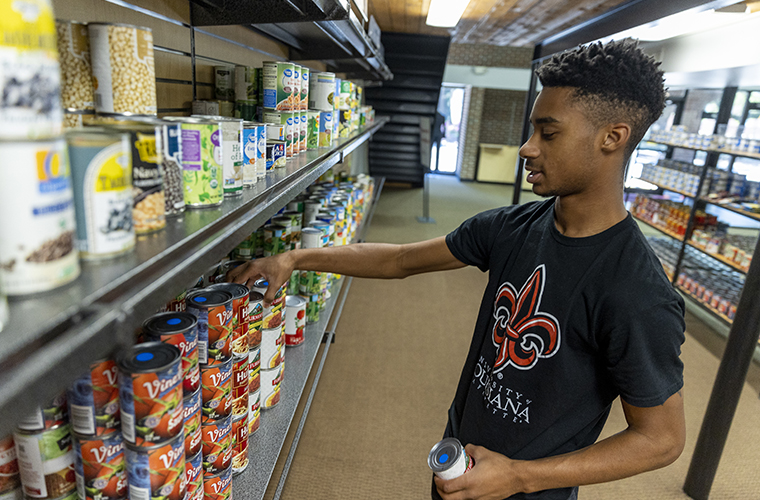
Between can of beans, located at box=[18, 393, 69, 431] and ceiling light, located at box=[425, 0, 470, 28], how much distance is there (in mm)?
3759

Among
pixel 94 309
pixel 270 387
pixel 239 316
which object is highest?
pixel 94 309

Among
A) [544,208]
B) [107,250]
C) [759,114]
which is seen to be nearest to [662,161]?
[759,114]

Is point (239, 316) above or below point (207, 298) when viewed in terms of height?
below

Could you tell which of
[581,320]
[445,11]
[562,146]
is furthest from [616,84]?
[445,11]

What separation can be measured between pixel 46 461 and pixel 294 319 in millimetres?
1317

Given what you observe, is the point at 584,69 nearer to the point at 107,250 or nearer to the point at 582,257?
the point at 582,257

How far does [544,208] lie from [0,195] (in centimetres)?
128

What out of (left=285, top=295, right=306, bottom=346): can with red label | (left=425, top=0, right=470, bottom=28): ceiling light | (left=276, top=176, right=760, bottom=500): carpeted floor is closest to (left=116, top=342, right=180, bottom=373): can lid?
(left=285, top=295, right=306, bottom=346): can with red label

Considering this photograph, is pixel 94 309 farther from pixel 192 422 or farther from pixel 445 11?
pixel 445 11

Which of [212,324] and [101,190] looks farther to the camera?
[212,324]

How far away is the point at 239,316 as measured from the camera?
1260 millimetres

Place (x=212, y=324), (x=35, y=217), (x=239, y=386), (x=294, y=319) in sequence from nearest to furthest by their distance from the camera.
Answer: (x=35, y=217)
(x=212, y=324)
(x=239, y=386)
(x=294, y=319)

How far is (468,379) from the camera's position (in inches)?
57.8

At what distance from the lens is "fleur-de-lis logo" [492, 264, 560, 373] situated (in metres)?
1.17
